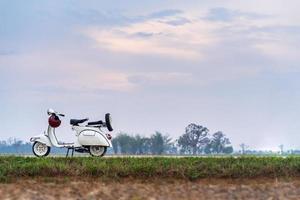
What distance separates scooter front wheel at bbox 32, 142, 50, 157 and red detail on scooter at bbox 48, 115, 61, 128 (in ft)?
1.92

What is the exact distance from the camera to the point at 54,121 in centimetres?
1596

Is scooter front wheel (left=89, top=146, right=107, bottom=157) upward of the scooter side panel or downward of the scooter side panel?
downward

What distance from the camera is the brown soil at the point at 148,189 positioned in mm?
12023

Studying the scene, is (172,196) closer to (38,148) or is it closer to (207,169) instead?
(207,169)

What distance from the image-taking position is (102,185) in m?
12.5

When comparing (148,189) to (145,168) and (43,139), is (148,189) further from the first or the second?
(43,139)

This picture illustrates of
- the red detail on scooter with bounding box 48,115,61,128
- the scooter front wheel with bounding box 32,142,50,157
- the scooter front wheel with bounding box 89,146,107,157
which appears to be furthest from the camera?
the scooter front wheel with bounding box 32,142,50,157

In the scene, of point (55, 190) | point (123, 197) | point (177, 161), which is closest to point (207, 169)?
point (177, 161)

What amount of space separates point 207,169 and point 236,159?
5.14 ft

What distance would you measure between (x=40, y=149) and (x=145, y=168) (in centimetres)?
407

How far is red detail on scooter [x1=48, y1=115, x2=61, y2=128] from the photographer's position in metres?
16.0

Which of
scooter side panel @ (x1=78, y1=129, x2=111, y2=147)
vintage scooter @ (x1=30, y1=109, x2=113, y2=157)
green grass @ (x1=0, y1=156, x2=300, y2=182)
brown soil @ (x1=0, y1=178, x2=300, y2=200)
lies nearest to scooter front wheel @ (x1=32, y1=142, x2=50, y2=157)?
vintage scooter @ (x1=30, y1=109, x2=113, y2=157)

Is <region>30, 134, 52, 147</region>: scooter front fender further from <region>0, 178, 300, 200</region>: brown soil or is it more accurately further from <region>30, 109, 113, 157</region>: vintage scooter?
<region>0, 178, 300, 200</region>: brown soil

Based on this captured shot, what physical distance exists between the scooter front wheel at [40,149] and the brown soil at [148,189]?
3464 mm
